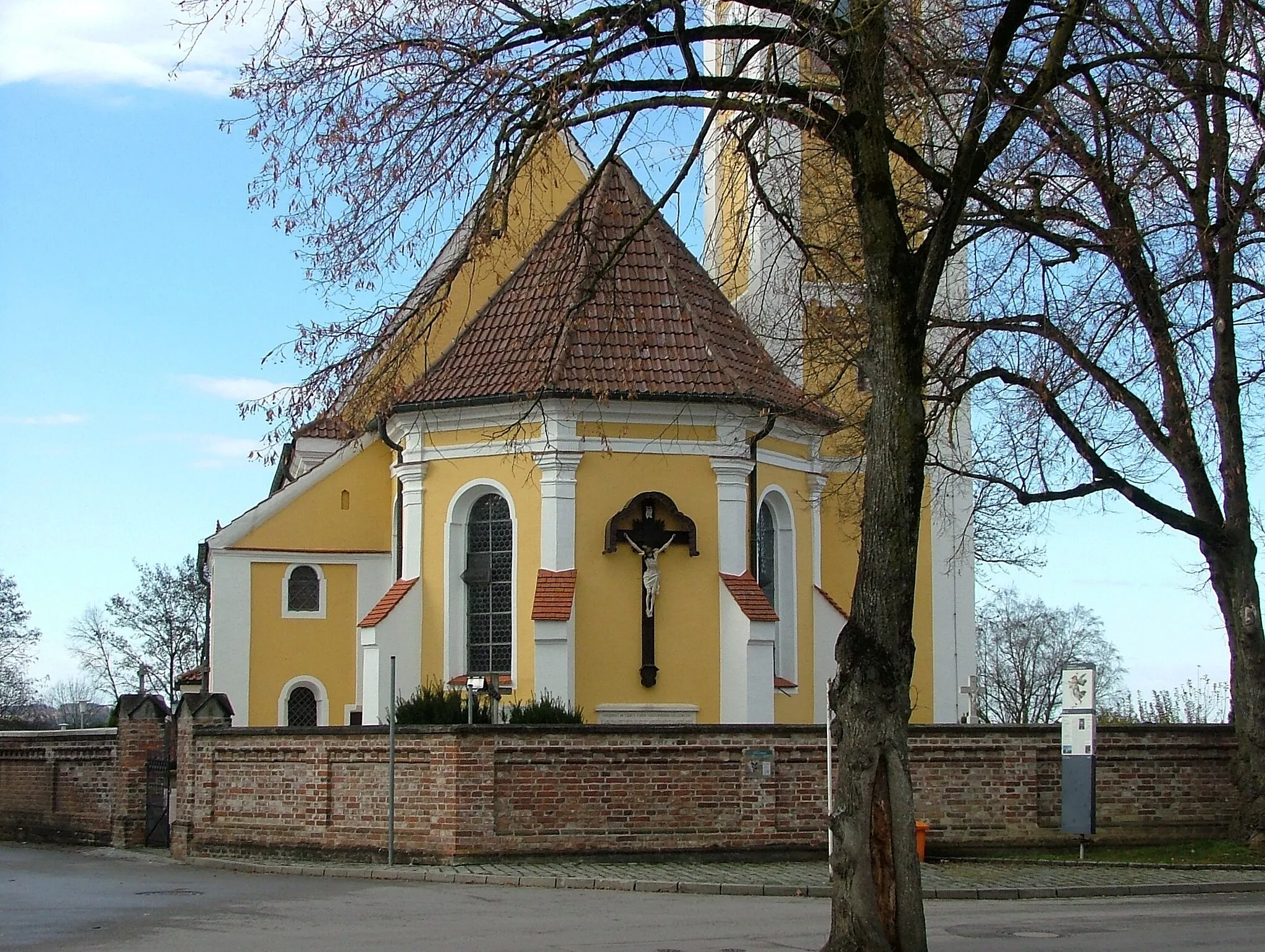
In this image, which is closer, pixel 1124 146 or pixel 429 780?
pixel 1124 146

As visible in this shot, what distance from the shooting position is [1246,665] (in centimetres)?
1834

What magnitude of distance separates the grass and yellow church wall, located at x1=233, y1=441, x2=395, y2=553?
41.8 ft

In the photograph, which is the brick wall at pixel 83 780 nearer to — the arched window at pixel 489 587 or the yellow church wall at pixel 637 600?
the arched window at pixel 489 587

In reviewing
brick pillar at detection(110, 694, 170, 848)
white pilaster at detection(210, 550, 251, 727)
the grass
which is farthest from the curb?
white pilaster at detection(210, 550, 251, 727)

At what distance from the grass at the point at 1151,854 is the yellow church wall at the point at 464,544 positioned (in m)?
7.36

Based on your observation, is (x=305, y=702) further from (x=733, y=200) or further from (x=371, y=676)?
(x=733, y=200)

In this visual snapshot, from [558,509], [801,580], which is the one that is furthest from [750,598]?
[558,509]

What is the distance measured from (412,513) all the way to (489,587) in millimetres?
1794

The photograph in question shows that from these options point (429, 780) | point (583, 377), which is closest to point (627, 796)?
point (429, 780)

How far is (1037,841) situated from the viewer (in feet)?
60.6

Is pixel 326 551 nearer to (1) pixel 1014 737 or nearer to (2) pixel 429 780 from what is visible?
(2) pixel 429 780

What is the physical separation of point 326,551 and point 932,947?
681 inches

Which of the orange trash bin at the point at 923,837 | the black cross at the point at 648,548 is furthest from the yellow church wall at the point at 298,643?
the orange trash bin at the point at 923,837

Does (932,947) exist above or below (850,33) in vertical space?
below
